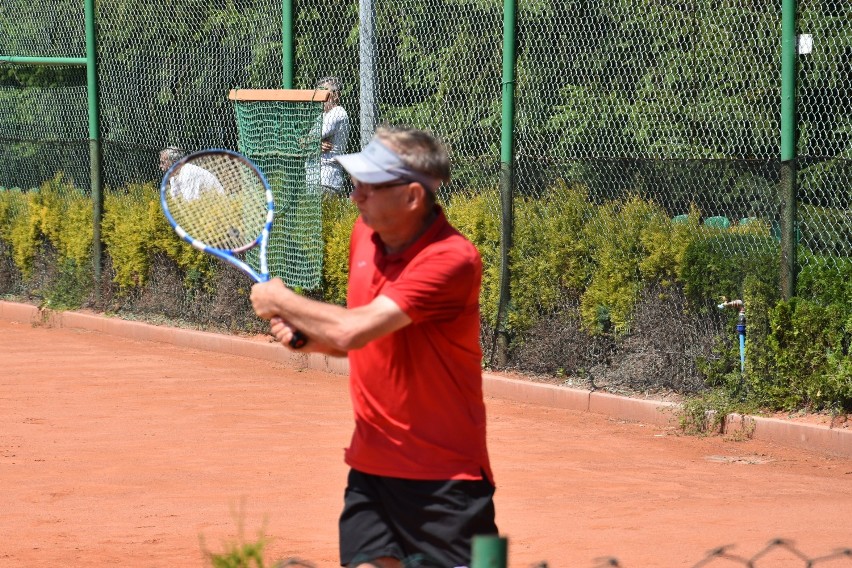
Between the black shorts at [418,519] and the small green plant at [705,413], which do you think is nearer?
the black shorts at [418,519]

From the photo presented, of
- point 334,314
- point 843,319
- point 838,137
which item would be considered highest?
point 838,137

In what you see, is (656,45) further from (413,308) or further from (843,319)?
(413,308)

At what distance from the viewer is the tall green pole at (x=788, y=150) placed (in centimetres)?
862

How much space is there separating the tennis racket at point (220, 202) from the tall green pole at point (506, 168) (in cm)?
529

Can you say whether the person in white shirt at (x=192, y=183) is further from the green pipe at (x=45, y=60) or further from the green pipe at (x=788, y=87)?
the green pipe at (x=45, y=60)

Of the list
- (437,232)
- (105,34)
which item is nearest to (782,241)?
(437,232)

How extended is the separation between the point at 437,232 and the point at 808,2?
6501 millimetres

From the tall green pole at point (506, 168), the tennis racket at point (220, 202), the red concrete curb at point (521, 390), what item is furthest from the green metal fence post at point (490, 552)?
the tall green pole at point (506, 168)

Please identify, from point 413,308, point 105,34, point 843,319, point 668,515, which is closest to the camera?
point 413,308

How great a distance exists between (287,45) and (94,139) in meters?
2.94

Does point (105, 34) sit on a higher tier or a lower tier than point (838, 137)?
higher

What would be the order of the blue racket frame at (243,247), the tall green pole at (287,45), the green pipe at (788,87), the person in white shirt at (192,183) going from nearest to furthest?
the blue racket frame at (243,247)
the person in white shirt at (192,183)
the green pipe at (788,87)
the tall green pole at (287,45)

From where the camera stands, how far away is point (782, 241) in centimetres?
872

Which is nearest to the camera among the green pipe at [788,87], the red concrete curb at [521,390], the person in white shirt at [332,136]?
the red concrete curb at [521,390]
